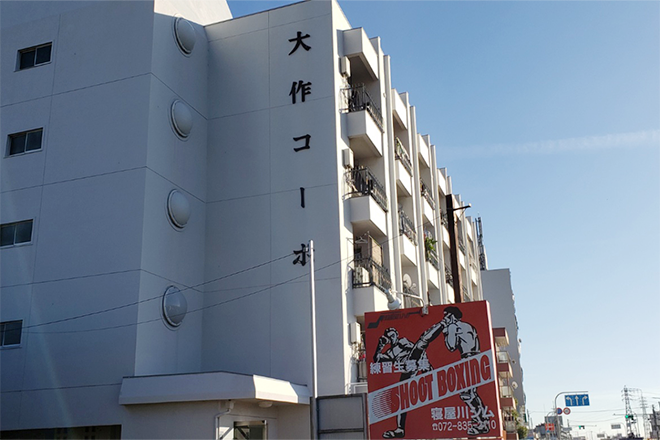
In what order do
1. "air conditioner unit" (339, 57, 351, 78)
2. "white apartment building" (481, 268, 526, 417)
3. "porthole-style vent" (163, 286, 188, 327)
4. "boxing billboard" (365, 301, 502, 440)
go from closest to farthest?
"boxing billboard" (365, 301, 502, 440) → "porthole-style vent" (163, 286, 188, 327) → "air conditioner unit" (339, 57, 351, 78) → "white apartment building" (481, 268, 526, 417)

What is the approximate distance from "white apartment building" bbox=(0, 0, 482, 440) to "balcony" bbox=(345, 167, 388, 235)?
84 millimetres

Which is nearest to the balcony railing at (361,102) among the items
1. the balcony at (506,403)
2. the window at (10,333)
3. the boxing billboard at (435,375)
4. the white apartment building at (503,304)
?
the boxing billboard at (435,375)

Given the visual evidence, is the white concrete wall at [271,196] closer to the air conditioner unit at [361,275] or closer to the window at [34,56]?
the air conditioner unit at [361,275]

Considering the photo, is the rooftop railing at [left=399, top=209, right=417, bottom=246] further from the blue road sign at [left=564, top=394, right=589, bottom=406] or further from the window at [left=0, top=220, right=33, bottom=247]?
the blue road sign at [left=564, top=394, right=589, bottom=406]

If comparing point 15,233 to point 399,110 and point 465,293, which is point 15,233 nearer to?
point 399,110

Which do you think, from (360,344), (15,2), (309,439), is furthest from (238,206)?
(15,2)

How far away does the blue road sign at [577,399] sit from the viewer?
5809cm

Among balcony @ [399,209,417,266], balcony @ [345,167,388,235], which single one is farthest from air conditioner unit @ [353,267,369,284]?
balcony @ [399,209,417,266]

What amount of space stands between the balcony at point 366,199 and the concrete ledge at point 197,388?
7454 millimetres

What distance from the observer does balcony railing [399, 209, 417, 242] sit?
107 feet

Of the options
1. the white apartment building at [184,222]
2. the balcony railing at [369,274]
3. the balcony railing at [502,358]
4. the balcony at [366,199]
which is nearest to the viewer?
the white apartment building at [184,222]

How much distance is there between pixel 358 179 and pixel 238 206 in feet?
16.2

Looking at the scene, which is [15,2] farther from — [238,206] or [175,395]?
[175,395]

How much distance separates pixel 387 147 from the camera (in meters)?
31.2
